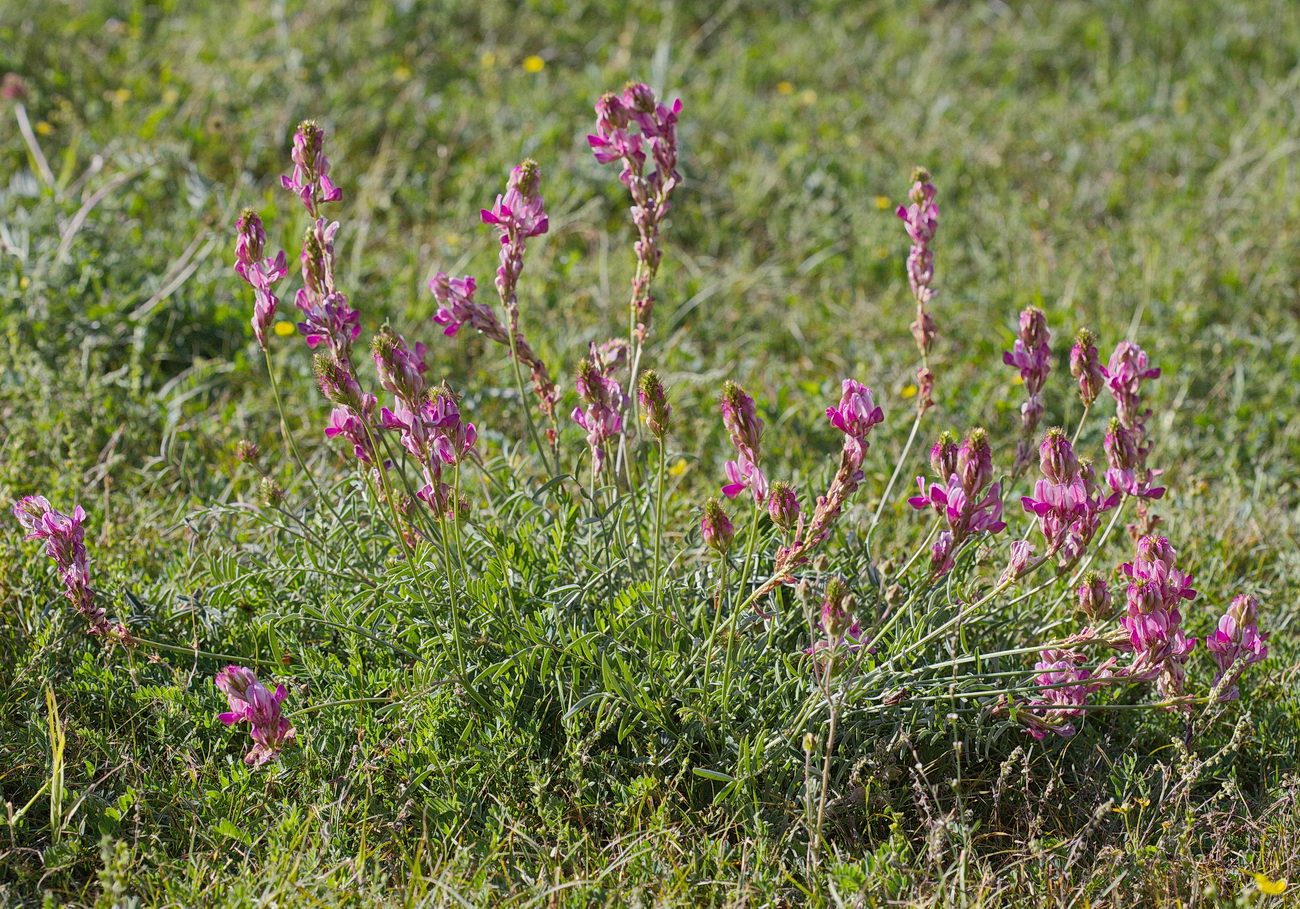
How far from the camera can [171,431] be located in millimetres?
3564

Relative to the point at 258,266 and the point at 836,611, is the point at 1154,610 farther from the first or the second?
the point at 258,266

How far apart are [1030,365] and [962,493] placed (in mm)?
555

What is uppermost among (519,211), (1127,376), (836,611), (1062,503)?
(519,211)

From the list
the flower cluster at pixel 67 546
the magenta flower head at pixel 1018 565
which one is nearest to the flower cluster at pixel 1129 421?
the magenta flower head at pixel 1018 565

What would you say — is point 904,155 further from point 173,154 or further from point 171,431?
point 171,431

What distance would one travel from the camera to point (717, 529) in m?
2.07

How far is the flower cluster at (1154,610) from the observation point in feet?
7.07

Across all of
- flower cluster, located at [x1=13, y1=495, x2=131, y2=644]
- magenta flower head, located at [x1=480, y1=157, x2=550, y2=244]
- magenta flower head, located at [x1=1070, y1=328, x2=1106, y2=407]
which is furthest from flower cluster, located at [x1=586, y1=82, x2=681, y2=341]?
flower cluster, located at [x1=13, y1=495, x2=131, y2=644]

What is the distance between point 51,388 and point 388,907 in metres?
2.11

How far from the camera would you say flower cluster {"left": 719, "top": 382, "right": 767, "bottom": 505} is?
2.03 m

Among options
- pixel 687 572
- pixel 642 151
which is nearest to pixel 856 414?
pixel 642 151

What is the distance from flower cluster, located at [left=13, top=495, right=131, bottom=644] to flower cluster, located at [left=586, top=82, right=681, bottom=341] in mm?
1143

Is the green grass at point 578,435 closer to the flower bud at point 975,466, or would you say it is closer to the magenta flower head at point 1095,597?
the magenta flower head at point 1095,597

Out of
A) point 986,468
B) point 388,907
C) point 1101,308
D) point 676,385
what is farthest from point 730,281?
point 388,907
